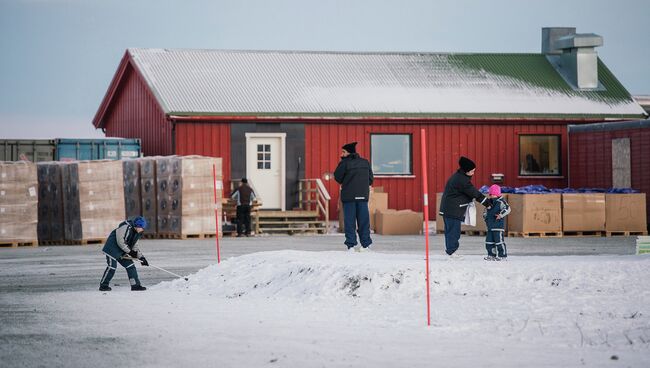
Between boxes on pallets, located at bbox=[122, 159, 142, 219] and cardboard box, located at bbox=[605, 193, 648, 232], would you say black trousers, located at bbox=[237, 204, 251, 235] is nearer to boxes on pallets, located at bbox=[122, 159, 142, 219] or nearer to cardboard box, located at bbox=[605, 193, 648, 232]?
boxes on pallets, located at bbox=[122, 159, 142, 219]

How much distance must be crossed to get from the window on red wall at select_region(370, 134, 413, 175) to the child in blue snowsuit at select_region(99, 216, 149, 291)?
19.8 meters

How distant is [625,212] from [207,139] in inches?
449

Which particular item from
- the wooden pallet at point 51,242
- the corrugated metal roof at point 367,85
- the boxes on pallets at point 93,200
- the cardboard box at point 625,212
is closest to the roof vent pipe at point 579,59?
the corrugated metal roof at point 367,85

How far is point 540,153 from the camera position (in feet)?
119

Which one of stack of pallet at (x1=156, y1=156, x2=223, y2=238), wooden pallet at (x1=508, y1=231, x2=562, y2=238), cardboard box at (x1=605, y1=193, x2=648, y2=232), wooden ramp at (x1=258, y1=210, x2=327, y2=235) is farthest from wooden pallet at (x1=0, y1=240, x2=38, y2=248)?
cardboard box at (x1=605, y1=193, x2=648, y2=232)

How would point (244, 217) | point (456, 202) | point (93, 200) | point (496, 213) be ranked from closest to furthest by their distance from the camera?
1. point (496, 213)
2. point (456, 202)
3. point (93, 200)
4. point (244, 217)

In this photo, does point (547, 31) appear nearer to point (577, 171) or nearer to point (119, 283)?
point (577, 171)

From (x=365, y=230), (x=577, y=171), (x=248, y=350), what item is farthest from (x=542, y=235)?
(x=248, y=350)

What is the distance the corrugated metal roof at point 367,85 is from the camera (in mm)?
34156

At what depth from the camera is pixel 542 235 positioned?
92.6ft

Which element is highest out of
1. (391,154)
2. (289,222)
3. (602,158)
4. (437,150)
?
(437,150)

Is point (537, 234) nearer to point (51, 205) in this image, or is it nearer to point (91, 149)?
point (51, 205)

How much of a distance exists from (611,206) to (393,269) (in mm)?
16040

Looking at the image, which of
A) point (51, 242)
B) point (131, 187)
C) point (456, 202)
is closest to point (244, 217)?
point (131, 187)
